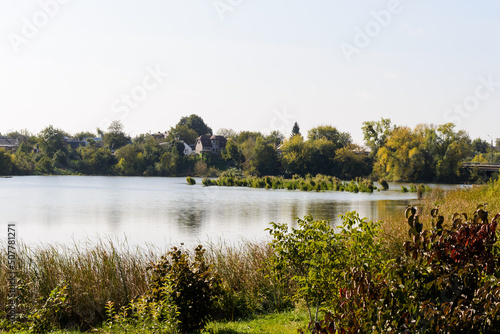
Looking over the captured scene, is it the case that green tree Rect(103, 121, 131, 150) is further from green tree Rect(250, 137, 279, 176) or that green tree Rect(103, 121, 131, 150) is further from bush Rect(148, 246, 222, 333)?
bush Rect(148, 246, 222, 333)

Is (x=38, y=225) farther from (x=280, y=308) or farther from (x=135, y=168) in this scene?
(x=135, y=168)

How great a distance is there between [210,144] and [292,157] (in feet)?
126

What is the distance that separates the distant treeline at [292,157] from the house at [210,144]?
870 centimetres

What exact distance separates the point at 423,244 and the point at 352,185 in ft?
165

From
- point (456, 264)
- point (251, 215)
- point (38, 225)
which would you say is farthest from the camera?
point (251, 215)

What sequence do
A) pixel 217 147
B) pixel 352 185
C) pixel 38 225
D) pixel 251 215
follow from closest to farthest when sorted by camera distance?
pixel 38 225, pixel 251 215, pixel 352 185, pixel 217 147

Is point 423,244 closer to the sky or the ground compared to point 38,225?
closer to the sky

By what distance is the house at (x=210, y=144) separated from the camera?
114812 millimetres

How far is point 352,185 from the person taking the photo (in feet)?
173

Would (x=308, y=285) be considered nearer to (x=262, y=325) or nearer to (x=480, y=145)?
(x=262, y=325)

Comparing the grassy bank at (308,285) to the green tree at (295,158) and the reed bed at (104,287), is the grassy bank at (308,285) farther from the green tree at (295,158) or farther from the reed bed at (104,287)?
the green tree at (295,158)

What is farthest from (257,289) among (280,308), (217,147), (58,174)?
(217,147)

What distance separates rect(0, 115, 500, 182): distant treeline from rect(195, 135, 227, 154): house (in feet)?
28.6

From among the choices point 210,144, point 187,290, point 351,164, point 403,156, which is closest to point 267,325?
point 187,290
